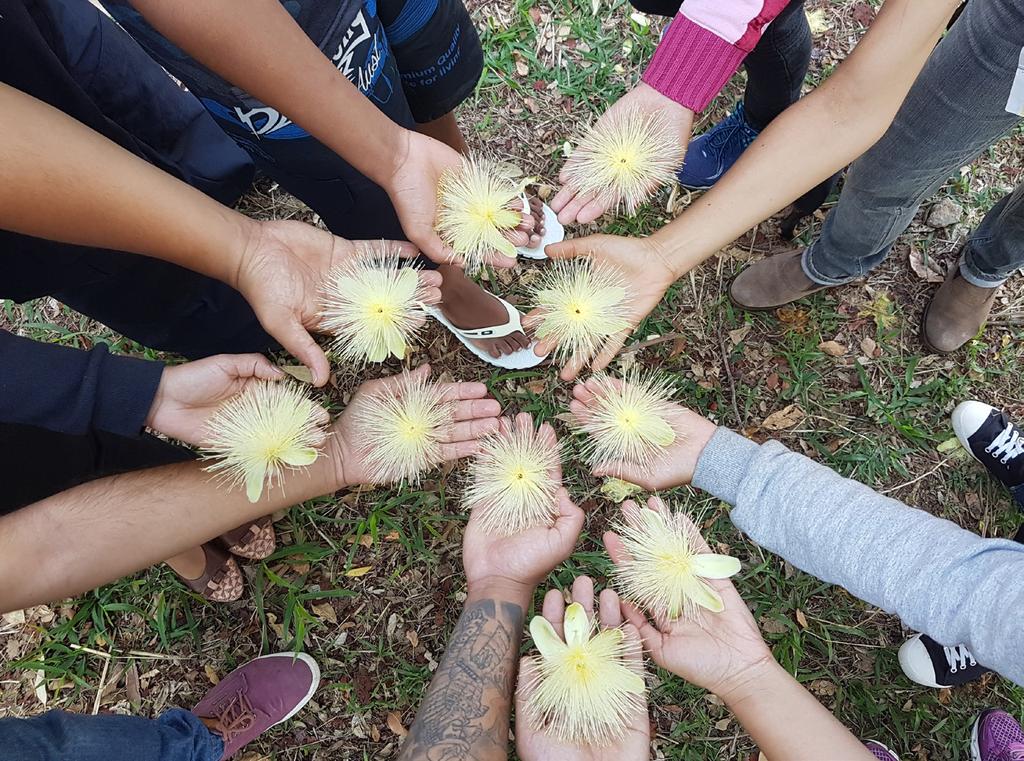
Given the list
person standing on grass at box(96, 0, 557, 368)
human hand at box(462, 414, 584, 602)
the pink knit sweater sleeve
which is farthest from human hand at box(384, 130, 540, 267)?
human hand at box(462, 414, 584, 602)

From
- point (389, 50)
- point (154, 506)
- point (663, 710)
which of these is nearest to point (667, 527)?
point (663, 710)

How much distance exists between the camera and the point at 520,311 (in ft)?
7.18

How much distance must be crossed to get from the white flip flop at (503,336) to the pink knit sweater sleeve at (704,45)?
31.8 inches

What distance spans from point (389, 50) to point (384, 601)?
1621 mm

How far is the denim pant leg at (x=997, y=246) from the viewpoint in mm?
1687

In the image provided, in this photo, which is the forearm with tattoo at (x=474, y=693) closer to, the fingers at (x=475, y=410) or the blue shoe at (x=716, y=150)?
the fingers at (x=475, y=410)

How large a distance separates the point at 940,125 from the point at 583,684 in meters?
1.45

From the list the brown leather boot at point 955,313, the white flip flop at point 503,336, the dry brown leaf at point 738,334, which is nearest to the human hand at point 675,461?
the white flip flop at point 503,336

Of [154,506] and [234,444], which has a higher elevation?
[234,444]

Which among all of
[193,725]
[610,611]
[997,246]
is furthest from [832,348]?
[193,725]

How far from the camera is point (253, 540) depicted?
80.0 inches

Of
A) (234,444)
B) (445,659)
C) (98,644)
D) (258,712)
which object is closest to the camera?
(234,444)

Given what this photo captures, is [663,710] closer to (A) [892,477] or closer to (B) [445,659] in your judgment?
(B) [445,659]

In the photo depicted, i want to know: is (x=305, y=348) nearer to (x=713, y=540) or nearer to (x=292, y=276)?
(x=292, y=276)
